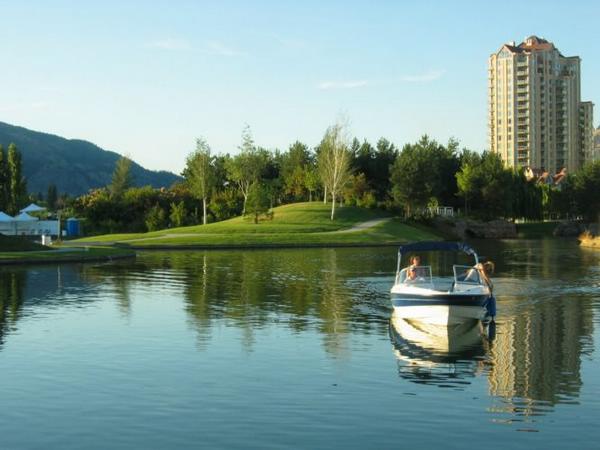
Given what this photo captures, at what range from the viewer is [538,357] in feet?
61.4

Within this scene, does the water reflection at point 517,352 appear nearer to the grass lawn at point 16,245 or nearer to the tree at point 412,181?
the grass lawn at point 16,245

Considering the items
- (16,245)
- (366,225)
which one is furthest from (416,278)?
(366,225)

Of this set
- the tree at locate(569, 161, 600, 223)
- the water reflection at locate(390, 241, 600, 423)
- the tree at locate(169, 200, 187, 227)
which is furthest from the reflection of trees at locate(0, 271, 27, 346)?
the tree at locate(569, 161, 600, 223)

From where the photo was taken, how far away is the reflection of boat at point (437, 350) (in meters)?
16.8

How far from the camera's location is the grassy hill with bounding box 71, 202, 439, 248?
7475 centimetres

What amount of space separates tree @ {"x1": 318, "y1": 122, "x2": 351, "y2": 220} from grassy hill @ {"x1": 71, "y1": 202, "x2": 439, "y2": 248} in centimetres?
361

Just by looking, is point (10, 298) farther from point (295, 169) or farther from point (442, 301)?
point (295, 169)

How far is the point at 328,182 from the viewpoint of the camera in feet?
332

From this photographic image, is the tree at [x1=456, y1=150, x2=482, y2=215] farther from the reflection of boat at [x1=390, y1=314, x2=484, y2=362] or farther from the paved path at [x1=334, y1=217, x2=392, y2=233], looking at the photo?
the reflection of boat at [x1=390, y1=314, x2=484, y2=362]

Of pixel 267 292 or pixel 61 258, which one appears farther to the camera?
pixel 61 258

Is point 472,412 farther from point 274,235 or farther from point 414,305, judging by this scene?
point 274,235

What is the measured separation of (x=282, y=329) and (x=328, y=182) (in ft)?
258

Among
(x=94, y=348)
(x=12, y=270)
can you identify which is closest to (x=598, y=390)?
(x=94, y=348)

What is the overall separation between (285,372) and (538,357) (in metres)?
6.34
